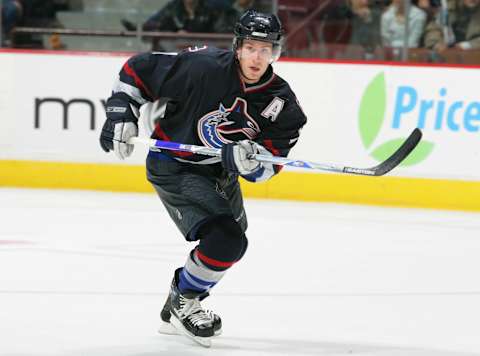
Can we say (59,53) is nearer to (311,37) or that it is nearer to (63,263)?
(311,37)

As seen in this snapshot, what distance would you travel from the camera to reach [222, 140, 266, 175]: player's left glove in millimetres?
3062

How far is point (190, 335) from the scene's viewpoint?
3254 mm

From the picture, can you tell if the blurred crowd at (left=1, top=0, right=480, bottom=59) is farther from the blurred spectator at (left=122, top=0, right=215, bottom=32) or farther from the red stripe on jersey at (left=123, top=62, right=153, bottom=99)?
the red stripe on jersey at (left=123, top=62, right=153, bottom=99)

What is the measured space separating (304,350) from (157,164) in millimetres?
730

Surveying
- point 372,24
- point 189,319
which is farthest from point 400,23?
point 189,319

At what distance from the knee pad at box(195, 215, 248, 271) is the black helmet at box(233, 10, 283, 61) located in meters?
0.52

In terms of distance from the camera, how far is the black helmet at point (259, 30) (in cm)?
309

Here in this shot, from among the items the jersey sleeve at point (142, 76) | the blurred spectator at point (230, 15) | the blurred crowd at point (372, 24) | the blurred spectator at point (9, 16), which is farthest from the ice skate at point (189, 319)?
the blurred spectator at point (9, 16)

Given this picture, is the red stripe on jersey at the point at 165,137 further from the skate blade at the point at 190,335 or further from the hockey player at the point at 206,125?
the skate blade at the point at 190,335

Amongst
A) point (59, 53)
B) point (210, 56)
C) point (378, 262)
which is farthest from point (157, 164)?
point (59, 53)

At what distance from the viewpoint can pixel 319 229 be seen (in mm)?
5480

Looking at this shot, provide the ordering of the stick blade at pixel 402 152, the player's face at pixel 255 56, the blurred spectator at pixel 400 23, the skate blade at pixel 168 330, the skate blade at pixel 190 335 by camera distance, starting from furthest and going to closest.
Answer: the blurred spectator at pixel 400 23, the skate blade at pixel 168 330, the skate blade at pixel 190 335, the player's face at pixel 255 56, the stick blade at pixel 402 152

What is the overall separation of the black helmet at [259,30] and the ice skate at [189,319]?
2.60 ft

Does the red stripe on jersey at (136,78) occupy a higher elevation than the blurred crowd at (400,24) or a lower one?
higher
